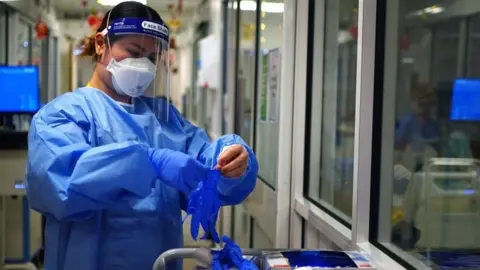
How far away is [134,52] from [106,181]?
446mm

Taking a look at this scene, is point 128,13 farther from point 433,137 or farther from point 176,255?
point 433,137

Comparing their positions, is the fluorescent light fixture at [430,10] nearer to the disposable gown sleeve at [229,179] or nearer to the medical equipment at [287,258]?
the disposable gown sleeve at [229,179]

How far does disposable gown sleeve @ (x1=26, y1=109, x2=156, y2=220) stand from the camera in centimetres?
125

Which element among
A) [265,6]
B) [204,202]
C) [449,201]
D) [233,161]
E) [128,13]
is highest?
[265,6]

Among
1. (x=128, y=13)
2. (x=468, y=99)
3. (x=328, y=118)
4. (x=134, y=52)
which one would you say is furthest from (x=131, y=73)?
(x=468, y=99)

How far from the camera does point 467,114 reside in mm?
2301

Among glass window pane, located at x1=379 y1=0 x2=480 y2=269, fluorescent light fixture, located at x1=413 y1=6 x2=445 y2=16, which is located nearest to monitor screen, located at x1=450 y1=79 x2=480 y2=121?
glass window pane, located at x1=379 y1=0 x2=480 y2=269

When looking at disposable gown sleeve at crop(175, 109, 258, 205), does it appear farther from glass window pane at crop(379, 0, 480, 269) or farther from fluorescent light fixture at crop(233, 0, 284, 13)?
fluorescent light fixture at crop(233, 0, 284, 13)

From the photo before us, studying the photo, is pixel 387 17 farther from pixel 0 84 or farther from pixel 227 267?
pixel 0 84

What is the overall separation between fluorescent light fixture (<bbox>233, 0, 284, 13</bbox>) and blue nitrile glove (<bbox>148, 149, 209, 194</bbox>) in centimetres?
134

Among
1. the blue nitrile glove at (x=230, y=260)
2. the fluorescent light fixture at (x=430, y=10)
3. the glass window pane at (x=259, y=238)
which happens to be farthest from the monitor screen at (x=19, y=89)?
the blue nitrile glove at (x=230, y=260)

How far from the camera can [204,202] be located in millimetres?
1329

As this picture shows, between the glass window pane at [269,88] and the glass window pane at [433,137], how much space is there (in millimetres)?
588

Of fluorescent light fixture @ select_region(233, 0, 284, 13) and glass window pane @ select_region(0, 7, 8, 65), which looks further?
glass window pane @ select_region(0, 7, 8, 65)
